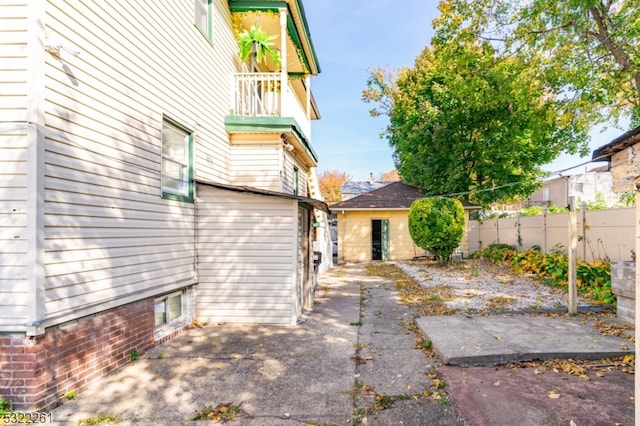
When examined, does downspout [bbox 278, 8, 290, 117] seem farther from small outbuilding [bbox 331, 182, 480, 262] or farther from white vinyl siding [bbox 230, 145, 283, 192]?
small outbuilding [bbox 331, 182, 480, 262]

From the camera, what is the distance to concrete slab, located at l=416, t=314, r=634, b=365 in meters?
4.14

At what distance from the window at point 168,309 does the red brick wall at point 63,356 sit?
0.71 meters

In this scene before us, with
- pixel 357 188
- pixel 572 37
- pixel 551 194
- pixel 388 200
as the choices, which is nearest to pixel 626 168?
pixel 572 37

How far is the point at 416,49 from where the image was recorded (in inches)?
790

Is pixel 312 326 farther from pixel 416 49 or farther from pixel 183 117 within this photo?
pixel 416 49

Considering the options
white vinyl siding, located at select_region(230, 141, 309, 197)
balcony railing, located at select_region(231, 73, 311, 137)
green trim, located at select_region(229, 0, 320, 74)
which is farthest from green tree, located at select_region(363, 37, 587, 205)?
→ white vinyl siding, located at select_region(230, 141, 309, 197)

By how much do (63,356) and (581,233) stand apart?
37.6ft

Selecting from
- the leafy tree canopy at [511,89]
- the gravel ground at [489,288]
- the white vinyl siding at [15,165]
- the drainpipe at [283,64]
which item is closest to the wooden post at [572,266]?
the gravel ground at [489,288]

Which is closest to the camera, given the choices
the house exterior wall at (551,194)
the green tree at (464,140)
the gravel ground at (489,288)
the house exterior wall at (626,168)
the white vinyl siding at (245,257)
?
the house exterior wall at (626,168)

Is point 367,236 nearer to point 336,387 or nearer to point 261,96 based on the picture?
point 261,96

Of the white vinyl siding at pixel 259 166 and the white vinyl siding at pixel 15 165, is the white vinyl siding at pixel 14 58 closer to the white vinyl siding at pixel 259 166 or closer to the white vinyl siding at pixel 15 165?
the white vinyl siding at pixel 15 165

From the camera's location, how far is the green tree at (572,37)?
9.28 m

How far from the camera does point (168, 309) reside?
209 inches

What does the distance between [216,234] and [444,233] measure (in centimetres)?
881
